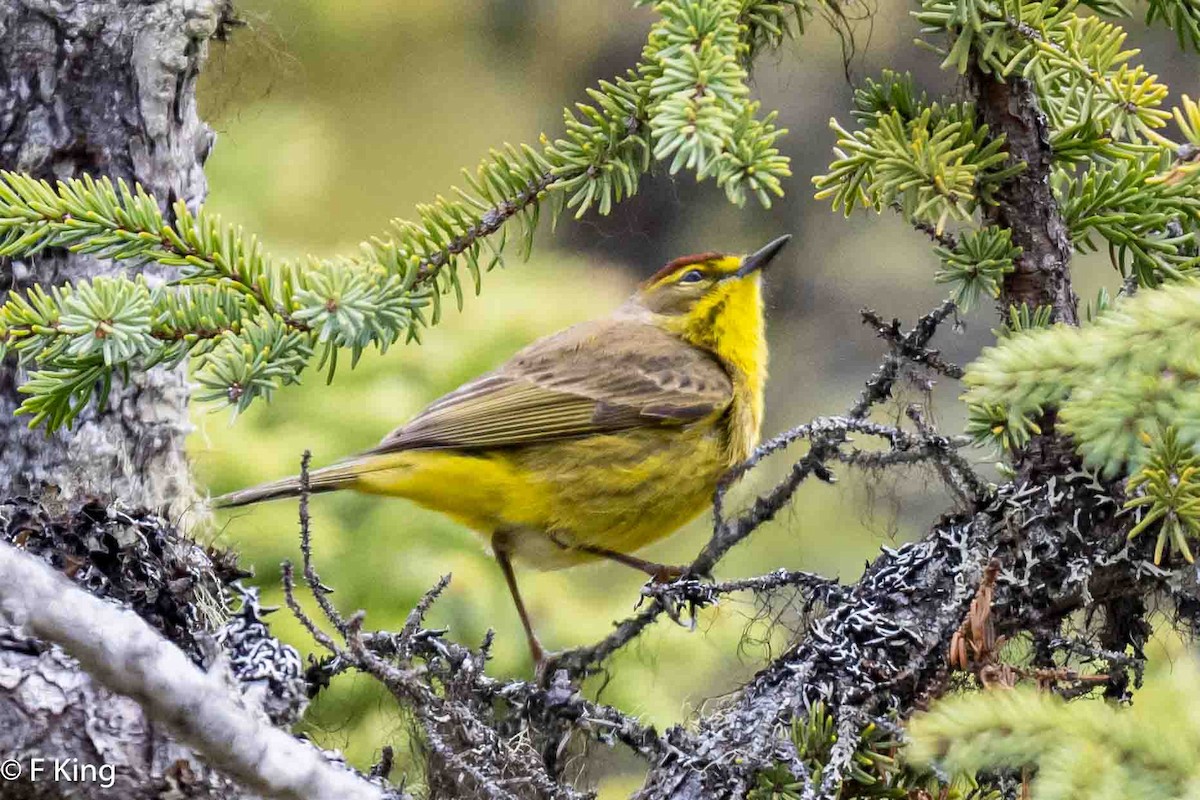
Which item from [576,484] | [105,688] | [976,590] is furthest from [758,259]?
[105,688]

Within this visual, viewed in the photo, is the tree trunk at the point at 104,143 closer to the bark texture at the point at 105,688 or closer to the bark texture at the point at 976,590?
the bark texture at the point at 105,688

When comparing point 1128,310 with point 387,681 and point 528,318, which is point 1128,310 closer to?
point 387,681

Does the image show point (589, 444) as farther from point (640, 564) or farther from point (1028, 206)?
point (1028, 206)

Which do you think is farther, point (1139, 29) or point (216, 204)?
point (1139, 29)

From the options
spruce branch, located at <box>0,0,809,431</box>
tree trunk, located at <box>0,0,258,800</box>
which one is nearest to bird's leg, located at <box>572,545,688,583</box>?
tree trunk, located at <box>0,0,258,800</box>

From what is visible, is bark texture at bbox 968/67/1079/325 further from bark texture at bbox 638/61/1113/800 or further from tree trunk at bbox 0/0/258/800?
tree trunk at bbox 0/0/258/800

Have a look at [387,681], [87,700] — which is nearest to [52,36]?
[87,700]

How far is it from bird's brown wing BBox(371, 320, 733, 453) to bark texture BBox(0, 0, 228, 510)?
2.30ft

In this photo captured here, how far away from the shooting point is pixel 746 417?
3811 millimetres

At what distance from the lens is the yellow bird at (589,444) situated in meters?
3.51

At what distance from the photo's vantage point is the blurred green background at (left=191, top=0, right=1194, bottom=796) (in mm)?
3895

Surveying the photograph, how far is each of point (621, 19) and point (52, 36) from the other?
3383 mm

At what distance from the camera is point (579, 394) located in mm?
3904

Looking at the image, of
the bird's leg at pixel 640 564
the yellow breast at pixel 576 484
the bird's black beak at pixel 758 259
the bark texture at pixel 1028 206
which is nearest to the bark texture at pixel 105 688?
the yellow breast at pixel 576 484
